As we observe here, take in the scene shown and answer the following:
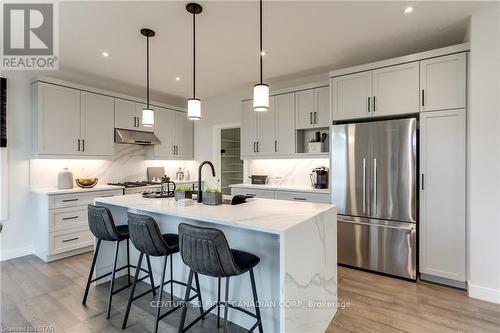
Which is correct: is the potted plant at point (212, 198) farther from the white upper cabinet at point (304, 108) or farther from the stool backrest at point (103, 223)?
the white upper cabinet at point (304, 108)

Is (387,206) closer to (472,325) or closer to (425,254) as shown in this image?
(425,254)

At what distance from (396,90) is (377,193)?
4.11ft

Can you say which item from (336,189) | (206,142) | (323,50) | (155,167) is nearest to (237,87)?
(206,142)

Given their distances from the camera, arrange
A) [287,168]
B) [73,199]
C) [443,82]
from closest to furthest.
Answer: [443,82], [73,199], [287,168]

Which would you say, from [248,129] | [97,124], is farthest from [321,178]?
[97,124]

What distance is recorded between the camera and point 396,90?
3107 mm

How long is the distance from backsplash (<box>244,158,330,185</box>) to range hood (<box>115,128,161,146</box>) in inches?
73.1

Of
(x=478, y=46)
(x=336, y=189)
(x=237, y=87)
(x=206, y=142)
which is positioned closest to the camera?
(x=478, y=46)

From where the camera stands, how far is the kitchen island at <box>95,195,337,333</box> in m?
1.61

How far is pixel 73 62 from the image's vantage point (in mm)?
3740

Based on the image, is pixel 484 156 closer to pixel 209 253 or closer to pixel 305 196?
pixel 305 196

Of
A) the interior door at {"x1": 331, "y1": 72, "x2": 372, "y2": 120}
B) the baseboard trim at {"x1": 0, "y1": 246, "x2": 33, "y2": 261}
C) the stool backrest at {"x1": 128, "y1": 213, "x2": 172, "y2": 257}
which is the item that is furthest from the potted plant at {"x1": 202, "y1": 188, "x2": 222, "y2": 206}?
the baseboard trim at {"x1": 0, "y1": 246, "x2": 33, "y2": 261}

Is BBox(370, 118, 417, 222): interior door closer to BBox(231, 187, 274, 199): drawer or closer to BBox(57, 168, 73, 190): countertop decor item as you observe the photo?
BBox(231, 187, 274, 199): drawer

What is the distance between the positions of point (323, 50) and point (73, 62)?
11.5 feet
